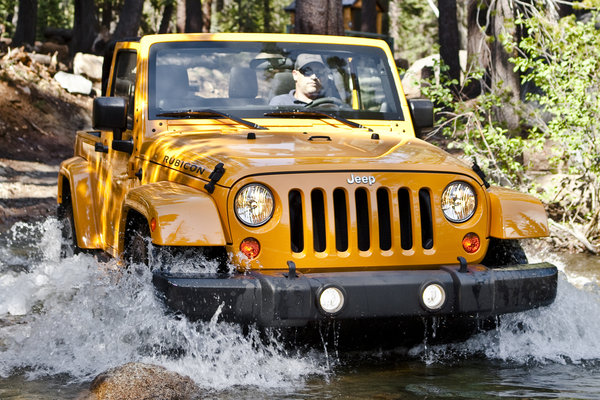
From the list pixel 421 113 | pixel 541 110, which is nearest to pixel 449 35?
pixel 541 110

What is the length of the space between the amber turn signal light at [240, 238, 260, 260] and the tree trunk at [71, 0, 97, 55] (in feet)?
74.6

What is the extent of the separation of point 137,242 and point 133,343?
61cm

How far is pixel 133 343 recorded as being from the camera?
5.18 meters

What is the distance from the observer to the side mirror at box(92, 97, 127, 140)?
20.2ft

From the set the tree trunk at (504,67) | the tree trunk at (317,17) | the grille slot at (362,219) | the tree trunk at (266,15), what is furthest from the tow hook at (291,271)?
the tree trunk at (266,15)

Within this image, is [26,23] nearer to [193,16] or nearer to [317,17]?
[193,16]

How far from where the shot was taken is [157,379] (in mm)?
4668

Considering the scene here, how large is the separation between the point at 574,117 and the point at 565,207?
1227mm

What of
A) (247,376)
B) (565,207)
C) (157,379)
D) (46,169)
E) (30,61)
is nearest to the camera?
(157,379)

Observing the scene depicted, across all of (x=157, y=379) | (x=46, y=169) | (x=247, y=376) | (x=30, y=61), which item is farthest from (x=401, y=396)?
(x=30, y=61)

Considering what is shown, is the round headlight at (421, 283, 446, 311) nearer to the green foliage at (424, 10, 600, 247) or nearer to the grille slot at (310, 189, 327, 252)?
the grille slot at (310, 189, 327, 252)

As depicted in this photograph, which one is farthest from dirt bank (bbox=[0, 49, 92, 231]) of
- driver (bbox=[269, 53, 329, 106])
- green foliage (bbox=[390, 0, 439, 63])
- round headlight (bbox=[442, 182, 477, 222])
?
green foliage (bbox=[390, 0, 439, 63])

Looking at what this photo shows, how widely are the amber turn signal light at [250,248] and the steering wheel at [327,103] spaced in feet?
6.06

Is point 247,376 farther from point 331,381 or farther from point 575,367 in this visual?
point 575,367
